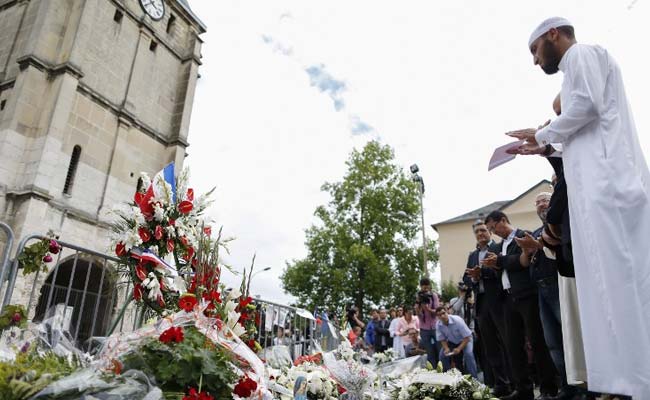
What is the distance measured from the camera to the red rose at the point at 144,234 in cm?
343

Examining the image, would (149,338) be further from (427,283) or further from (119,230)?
(427,283)

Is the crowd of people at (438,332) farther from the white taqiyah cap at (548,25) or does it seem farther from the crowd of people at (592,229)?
the white taqiyah cap at (548,25)

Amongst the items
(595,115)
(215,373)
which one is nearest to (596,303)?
(595,115)

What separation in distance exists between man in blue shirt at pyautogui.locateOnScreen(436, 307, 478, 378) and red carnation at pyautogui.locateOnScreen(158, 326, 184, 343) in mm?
6553

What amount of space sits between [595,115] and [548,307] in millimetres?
2260

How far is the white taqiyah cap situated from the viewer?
8.95 feet

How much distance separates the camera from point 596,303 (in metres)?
2.10

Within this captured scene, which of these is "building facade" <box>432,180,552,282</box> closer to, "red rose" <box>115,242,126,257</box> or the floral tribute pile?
the floral tribute pile

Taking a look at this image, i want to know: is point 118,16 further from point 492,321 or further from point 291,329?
point 492,321

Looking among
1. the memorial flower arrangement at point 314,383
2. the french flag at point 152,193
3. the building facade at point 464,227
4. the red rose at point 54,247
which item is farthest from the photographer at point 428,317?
the building facade at point 464,227

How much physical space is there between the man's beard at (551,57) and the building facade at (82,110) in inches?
545

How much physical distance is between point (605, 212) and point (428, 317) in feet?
22.2

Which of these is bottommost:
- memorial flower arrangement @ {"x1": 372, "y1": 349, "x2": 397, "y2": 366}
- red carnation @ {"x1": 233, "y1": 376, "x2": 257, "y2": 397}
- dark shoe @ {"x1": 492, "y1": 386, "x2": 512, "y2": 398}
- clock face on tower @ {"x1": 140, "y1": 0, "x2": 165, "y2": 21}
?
dark shoe @ {"x1": 492, "y1": 386, "x2": 512, "y2": 398}

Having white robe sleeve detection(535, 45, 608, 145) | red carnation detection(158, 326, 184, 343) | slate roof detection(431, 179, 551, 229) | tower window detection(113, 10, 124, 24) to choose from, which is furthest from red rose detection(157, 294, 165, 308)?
slate roof detection(431, 179, 551, 229)
